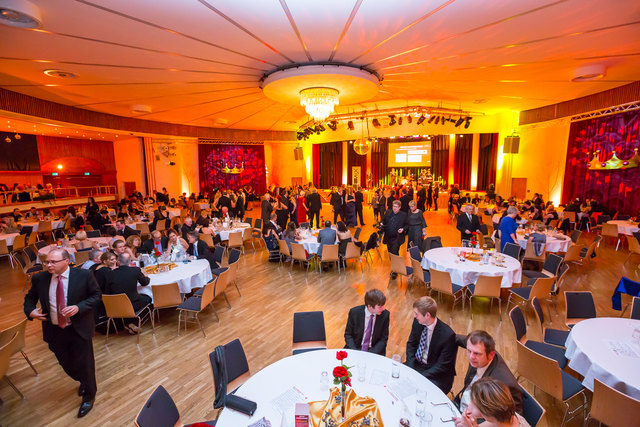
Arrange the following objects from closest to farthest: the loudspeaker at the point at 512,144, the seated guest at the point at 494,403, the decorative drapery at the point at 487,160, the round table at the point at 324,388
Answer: the seated guest at the point at 494,403 < the round table at the point at 324,388 < the loudspeaker at the point at 512,144 < the decorative drapery at the point at 487,160

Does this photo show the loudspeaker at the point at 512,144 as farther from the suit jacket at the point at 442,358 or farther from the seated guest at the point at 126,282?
the seated guest at the point at 126,282

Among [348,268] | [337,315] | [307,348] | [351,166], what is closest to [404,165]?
[351,166]

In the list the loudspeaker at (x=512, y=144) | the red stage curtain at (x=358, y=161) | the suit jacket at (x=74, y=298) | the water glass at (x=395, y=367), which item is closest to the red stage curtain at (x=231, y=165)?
the red stage curtain at (x=358, y=161)

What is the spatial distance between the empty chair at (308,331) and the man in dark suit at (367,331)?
336 millimetres

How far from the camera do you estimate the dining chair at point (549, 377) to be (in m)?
2.71

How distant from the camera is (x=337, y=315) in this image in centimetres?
523

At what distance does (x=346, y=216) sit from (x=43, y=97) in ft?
32.7

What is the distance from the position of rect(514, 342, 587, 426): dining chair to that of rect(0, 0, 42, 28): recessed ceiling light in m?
6.46

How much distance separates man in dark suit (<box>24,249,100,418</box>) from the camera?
295cm

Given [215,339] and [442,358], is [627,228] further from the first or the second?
[215,339]

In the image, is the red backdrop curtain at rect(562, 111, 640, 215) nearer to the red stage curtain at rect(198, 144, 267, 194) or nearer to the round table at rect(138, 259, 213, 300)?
the round table at rect(138, 259, 213, 300)

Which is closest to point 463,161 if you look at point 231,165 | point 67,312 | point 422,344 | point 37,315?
point 231,165

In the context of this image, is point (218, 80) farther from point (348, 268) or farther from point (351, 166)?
point (351, 166)

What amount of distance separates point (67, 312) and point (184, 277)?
199 cm
